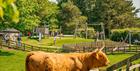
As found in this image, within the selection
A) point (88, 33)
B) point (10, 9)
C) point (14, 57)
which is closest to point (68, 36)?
point (88, 33)

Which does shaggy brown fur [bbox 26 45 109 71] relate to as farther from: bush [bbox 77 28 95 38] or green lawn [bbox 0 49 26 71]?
bush [bbox 77 28 95 38]

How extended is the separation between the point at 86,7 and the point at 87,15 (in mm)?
2833

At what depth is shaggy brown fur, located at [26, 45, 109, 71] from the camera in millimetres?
9680

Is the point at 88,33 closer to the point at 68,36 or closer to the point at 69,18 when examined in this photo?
the point at 68,36

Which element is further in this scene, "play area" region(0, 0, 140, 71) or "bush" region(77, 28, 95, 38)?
"bush" region(77, 28, 95, 38)

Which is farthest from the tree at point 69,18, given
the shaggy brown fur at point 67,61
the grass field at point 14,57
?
the shaggy brown fur at point 67,61

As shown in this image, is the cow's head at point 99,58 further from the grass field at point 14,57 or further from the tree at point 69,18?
the tree at point 69,18

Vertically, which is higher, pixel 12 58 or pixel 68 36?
pixel 12 58

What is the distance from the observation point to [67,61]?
9.73m

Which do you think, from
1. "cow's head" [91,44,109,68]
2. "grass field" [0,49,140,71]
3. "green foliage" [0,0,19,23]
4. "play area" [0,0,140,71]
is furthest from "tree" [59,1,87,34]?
"green foliage" [0,0,19,23]

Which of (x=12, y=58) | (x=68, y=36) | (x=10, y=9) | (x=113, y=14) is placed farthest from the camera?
(x=113, y=14)

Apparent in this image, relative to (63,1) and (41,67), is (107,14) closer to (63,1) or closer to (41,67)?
(63,1)

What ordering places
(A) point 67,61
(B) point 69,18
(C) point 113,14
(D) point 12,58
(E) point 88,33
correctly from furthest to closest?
(C) point 113,14
(B) point 69,18
(E) point 88,33
(D) point 12,58
(A) point 67,61

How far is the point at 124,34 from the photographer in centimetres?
8050
